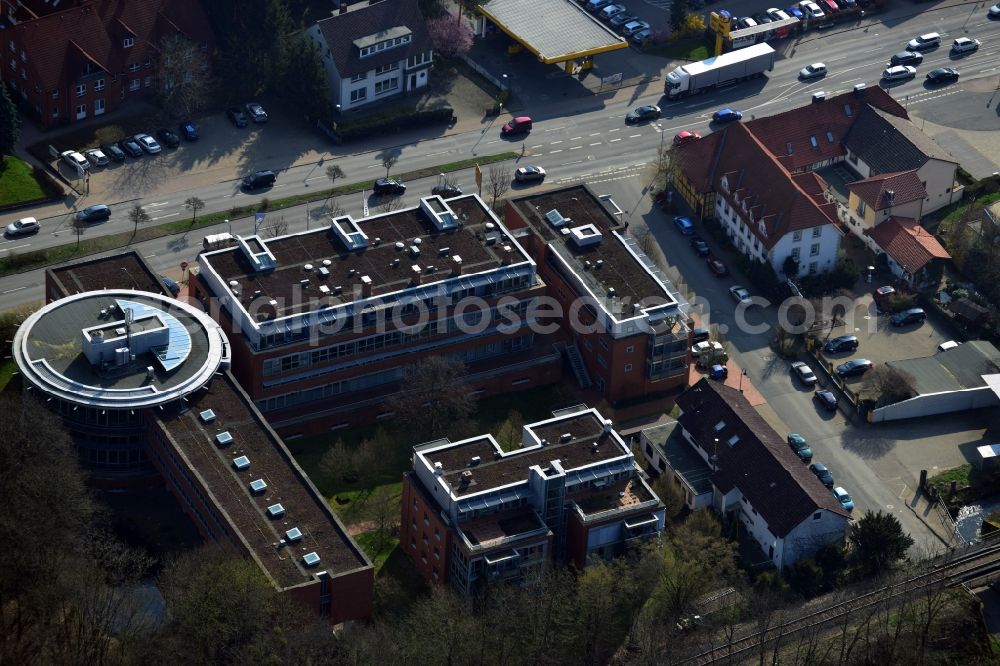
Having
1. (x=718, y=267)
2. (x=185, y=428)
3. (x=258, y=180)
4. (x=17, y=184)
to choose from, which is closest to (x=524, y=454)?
(x=185, y=428)

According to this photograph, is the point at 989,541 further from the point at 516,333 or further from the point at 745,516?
the point at 516,333

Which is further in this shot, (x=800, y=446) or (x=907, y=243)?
(x=907, y=243)

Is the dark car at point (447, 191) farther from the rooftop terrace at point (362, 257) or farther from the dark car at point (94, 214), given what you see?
the dark car at point (94, 214)

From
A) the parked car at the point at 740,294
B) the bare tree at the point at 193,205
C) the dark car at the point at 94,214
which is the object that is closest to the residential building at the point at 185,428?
the dark car at the point at 94,214

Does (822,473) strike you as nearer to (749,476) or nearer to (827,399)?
(749,476)

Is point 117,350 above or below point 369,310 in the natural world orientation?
above

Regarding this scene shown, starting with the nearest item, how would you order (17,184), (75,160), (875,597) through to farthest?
(875,597), (17,184), (75,160)

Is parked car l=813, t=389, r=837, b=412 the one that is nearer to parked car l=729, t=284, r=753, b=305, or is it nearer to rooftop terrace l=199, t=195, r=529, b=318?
parked car l=729, t=284, r=753, b=305
